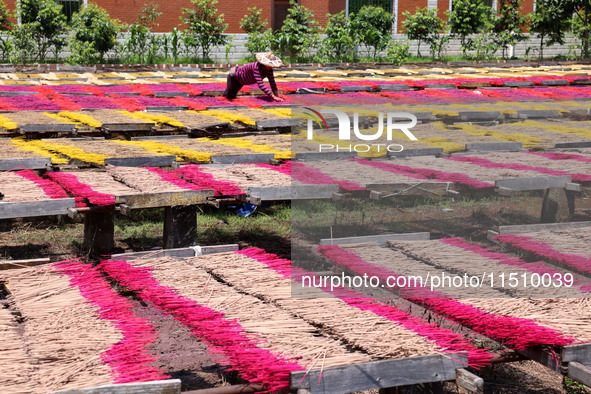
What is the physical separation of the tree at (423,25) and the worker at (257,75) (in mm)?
15998

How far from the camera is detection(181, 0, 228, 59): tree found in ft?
92.2

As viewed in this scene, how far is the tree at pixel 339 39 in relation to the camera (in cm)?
2791

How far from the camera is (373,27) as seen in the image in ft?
97.0

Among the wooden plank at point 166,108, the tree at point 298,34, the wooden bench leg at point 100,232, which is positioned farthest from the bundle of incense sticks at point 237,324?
the tree at point 298,34

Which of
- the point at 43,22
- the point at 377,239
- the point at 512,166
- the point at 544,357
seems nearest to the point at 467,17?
the point at 43,22

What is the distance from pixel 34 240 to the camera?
884 centimetres

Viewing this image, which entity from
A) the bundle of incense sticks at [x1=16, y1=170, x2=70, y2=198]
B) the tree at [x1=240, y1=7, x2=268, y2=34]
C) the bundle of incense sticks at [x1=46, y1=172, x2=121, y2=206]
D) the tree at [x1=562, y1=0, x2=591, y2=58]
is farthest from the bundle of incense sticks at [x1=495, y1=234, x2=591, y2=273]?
the tree at [x1=562, y1=0, x2=591, y2=58]

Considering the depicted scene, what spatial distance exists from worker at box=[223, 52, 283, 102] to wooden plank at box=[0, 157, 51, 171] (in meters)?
6.27

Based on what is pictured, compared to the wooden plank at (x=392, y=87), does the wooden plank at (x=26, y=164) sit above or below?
below

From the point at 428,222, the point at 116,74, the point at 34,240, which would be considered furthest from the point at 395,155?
the point at 116,74

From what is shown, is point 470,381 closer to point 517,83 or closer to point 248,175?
point 248,175

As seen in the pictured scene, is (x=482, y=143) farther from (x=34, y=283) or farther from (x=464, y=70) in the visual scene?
(x=464, y=70)

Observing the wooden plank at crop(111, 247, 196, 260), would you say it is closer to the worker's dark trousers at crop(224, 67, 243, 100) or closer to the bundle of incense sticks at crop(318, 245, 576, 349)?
the bundle of incense sticks at crop(318, 245, 576, 349)

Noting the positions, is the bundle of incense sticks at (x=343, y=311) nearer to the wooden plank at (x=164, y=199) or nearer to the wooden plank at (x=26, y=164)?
the wooden plank at (x=164, y=199)
